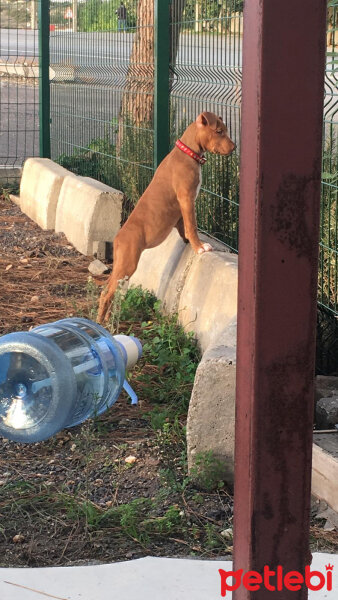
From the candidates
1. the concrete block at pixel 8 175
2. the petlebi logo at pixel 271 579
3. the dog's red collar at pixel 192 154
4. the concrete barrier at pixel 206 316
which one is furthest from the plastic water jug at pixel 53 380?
the concrete block at pixel 8 175

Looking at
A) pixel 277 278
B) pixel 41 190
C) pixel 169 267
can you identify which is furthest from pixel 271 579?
pixel 41 190

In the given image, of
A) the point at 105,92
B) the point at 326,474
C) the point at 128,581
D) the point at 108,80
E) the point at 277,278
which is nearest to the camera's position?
the point at 277,278

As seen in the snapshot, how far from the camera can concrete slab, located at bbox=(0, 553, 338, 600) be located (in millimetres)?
2938

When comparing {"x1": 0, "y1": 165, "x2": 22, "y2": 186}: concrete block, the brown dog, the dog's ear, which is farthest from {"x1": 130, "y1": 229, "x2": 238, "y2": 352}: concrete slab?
{"x1": 0, "y1": 165, "x2": 22, "y2": 186}: concrete block

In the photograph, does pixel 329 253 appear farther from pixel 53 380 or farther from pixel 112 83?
pixel 112 83

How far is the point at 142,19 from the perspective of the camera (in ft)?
28.8

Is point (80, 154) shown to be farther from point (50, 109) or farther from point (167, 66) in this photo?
point (167, 66)

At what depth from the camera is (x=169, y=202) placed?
598cm

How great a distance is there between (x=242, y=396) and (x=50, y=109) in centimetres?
1012

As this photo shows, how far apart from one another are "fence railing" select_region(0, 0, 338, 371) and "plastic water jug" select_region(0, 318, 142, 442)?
1.33 m

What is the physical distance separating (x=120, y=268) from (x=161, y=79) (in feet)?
6.38

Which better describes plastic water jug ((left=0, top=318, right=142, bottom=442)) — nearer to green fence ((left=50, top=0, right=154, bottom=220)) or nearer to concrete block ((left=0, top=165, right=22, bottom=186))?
green fence ((left=50, top=0, right=154, bottom=220))

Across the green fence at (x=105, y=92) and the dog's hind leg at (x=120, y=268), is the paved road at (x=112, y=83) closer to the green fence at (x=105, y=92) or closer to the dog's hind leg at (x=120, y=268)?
the green fence at (x=105, y=92)

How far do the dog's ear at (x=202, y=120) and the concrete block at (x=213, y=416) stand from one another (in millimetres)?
2282
